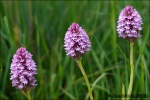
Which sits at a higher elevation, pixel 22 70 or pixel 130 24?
pixel 130 24

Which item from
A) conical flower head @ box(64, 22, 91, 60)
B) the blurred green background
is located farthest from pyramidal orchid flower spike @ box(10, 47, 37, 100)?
the blurred green background

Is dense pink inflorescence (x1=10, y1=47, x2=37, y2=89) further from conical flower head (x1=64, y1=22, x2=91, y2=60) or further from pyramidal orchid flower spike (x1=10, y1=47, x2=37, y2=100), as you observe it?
conical flower head (x1=64, y1=22, x2=91, y2=60)

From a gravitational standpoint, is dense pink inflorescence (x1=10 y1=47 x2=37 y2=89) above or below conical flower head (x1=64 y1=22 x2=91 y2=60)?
below

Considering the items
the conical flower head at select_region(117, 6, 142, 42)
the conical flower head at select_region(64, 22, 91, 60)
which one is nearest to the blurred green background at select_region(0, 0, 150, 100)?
the conical flower head at select_region(117, 6, 142, 42)

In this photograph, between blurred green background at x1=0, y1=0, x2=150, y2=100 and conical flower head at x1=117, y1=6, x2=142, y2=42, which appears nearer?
conical flower head at x1=117, y1=6, x2=142, y2=42

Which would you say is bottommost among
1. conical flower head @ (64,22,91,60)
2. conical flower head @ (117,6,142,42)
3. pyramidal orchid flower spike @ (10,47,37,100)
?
pyramidal orchid flower spike @ (10,47,37,100)

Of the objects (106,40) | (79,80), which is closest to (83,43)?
(79,80)

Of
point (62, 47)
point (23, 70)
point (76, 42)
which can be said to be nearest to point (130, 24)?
point (76, 42)

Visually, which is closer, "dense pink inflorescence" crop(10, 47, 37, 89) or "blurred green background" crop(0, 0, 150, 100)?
"dense pink inflorescence" crop(10, 47, 37, 89)

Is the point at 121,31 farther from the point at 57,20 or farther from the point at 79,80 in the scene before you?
the point at 57,20

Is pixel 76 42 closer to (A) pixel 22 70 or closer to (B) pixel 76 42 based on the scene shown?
(B) pixel 76 42
